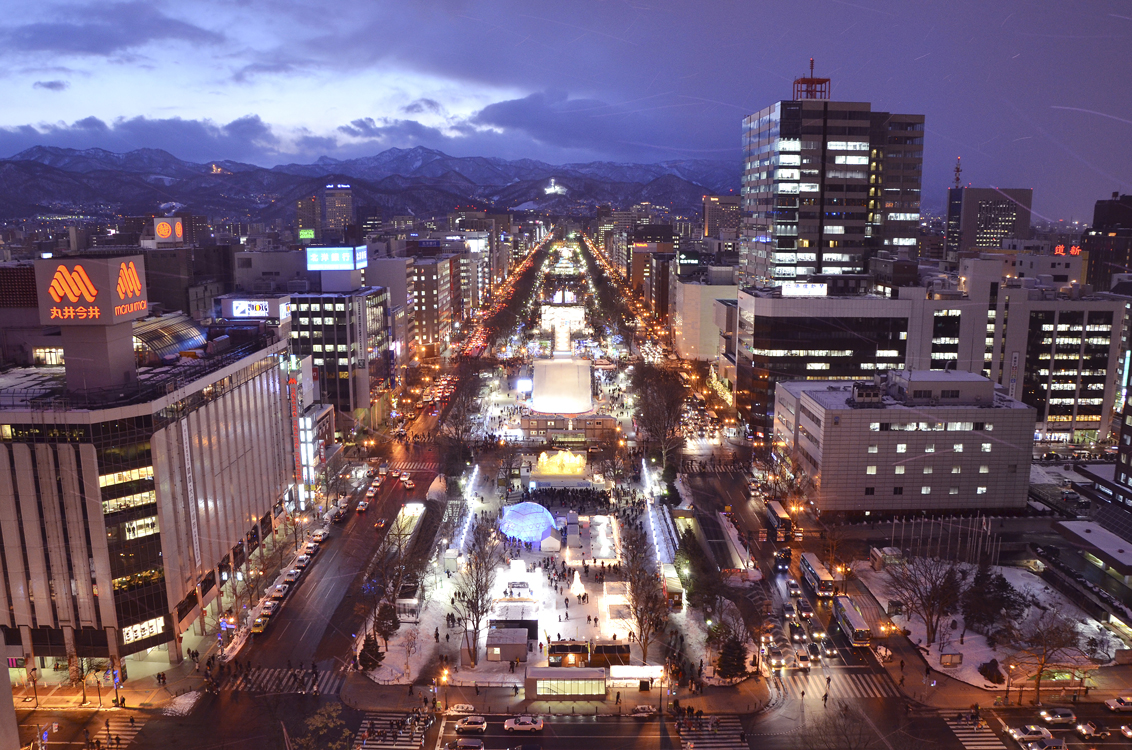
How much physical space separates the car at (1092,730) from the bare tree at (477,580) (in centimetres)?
2259

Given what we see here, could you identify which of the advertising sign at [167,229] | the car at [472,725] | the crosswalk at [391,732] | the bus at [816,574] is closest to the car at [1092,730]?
the bus at [816,574]

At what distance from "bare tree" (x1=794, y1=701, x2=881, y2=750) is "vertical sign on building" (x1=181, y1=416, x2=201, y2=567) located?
26.0 meters

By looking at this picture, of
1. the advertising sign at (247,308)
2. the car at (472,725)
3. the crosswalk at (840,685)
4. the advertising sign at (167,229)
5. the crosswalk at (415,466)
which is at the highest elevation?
the advertising sign at (167,229)

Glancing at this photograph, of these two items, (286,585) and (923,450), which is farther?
(923,450)

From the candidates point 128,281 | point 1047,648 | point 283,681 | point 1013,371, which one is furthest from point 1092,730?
point 1013,371

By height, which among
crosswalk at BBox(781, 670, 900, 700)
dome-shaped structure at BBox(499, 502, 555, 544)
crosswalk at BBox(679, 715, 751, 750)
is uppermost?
dome-shaped structure at BBox(499, 502, 555, 544)

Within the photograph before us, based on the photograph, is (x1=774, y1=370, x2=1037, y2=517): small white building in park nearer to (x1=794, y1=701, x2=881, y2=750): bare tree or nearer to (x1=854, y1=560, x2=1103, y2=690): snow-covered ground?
(x1=854, y1=560, x2=1103, y2=690): snow-covered ground

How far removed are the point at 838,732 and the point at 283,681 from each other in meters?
21.1

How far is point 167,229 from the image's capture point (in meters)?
80.4

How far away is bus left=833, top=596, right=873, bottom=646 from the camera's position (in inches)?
1298

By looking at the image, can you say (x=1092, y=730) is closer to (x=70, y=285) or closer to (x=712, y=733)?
(x=712, y=733)

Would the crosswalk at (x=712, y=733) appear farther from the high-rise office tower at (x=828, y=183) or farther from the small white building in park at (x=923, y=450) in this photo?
the high-rise office tower at (x=828, y=183)

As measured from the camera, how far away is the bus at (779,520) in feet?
147

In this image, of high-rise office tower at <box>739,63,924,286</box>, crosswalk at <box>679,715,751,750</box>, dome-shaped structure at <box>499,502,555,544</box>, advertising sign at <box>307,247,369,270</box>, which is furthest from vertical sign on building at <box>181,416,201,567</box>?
high-rise office tower at <box>739,63,924,286</box>
